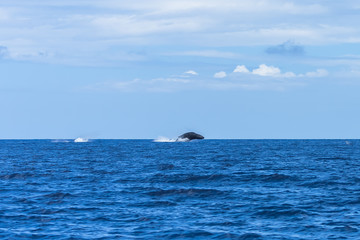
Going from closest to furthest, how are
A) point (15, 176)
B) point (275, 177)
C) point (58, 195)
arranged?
point (58, 195) < point (275, 177) < point (15, 176)

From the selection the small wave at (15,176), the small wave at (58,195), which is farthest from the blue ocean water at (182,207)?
the small wave at (15,176)

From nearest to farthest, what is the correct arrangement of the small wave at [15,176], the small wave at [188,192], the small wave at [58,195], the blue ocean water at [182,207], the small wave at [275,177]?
the blue ocean water at [182,207] < the small wave at [58,195] < the small wave at [188,192] < the small wave at [275,177] < the small wave at [15,176]

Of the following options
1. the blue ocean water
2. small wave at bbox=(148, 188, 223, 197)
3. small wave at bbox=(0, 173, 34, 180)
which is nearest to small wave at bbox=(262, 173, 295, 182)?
the blue ocean water

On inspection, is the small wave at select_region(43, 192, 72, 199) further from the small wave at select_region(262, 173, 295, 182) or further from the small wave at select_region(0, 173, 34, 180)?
the small wave at select_region(262, 173, 295, 182)

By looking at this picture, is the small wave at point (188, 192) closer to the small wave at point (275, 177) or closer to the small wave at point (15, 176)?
the small wave at point (275, 177)

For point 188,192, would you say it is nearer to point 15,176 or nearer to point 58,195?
point 58,195

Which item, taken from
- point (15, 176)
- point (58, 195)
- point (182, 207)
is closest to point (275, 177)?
point (182, 207)

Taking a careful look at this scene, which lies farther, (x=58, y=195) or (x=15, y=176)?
(x=15, y=176)

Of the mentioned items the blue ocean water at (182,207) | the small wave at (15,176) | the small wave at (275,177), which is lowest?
Answer: the blue ocean water at (182,207)

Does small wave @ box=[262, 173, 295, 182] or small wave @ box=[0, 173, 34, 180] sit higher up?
small wave @ box=[262, 173, 295, 182]

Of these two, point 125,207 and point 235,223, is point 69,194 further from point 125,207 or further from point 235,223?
point 235,223

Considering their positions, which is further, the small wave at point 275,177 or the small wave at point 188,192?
the small wave at point 275,177

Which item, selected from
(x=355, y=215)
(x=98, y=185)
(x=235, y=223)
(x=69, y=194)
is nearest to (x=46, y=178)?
(x=98, y=185)

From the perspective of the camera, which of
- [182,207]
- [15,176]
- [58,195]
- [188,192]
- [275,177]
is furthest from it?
[15,176]
